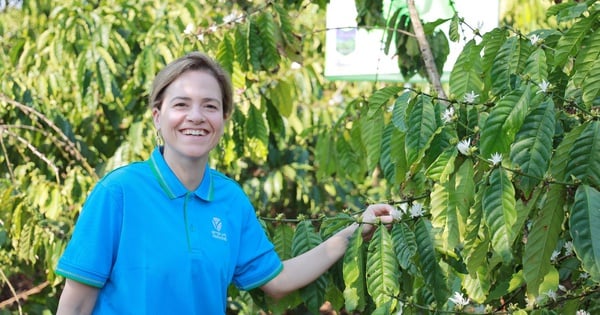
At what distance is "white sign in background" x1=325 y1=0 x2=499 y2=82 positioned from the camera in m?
3.50

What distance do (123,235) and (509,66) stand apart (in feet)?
3.12

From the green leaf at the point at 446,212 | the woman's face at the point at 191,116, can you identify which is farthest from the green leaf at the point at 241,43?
the green leaf at the point at 446,212

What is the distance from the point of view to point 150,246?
2205 millimetres

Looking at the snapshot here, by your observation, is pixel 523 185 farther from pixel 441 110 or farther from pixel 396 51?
pixel 396 51

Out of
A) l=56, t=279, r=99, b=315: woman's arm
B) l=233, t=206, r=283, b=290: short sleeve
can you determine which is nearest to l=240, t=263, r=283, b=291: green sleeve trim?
l=233, t=206, r=283, b=290: short sleeve

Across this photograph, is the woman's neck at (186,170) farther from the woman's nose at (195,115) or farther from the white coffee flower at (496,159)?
the white coffee flower at (496,159)

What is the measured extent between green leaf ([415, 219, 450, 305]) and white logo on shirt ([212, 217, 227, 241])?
17.8 inches

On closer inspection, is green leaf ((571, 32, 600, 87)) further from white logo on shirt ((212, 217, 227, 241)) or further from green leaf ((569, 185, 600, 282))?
white logo on shirt ((212, 217, 227, 241))

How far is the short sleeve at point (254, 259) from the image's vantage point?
2479 mm

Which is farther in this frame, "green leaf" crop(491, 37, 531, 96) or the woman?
"green leaf" crop(491, 37, 531, 96)

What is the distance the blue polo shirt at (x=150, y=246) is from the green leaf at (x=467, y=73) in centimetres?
67

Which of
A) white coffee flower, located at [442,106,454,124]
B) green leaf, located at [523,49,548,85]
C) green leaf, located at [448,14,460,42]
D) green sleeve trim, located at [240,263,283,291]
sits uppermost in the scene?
green leaf, located at [448,14,460,42]

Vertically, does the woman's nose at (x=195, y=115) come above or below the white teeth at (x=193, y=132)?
above

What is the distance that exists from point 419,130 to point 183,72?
568 mm
